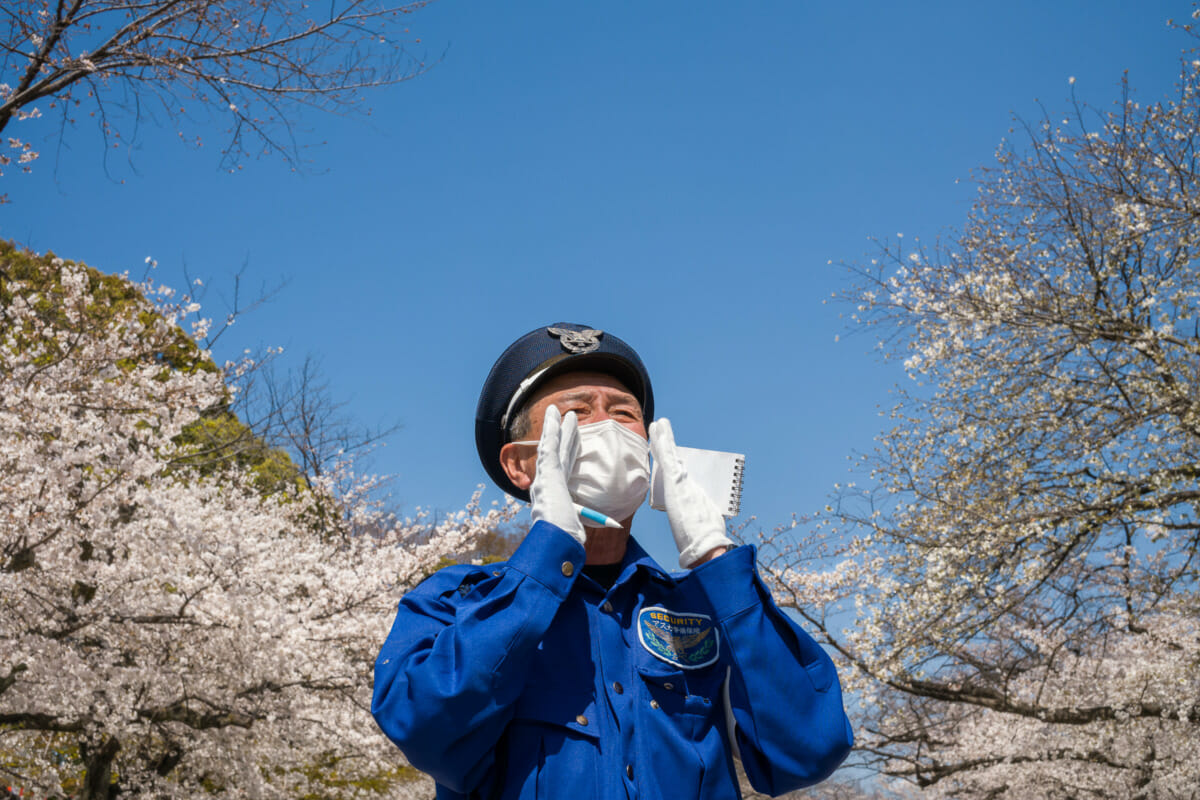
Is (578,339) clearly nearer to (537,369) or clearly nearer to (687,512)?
(537,369)

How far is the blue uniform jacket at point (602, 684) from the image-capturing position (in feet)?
4.62

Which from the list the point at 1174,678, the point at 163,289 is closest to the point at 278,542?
the point at 163,289

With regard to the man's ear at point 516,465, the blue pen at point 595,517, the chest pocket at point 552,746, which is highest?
the man's ear at point 516,465

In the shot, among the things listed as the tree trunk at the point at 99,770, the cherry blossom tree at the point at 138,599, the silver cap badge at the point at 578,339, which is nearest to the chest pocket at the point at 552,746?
the silver cap badge at the point at 578,339

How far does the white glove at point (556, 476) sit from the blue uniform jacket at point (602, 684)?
0.05 metres

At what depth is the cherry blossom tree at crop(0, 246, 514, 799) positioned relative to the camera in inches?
224

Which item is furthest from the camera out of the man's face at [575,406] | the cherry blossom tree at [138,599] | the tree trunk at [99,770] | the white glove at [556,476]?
the tree trunk at [99,770]

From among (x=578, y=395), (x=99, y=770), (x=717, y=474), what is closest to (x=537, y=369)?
(x=578, y=395)

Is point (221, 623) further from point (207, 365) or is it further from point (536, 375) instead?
point (207, 365)

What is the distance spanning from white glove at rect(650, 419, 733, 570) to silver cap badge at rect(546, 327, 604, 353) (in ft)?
1.00

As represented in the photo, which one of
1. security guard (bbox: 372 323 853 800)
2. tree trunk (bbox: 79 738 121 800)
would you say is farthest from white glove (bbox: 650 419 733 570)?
tree trunk (bbox: 79 738 121 800)

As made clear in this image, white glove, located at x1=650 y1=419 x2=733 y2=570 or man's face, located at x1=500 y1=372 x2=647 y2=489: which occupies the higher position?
man's face, located at x1=500 y1=372 x2=647 y2=489

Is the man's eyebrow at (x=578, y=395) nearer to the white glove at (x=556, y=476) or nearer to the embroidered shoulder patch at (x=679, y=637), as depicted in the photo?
the white glove at (x=556, y=476)

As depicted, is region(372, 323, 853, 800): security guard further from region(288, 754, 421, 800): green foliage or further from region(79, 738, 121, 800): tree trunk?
region(288, 754, 421, 800): green foliage
